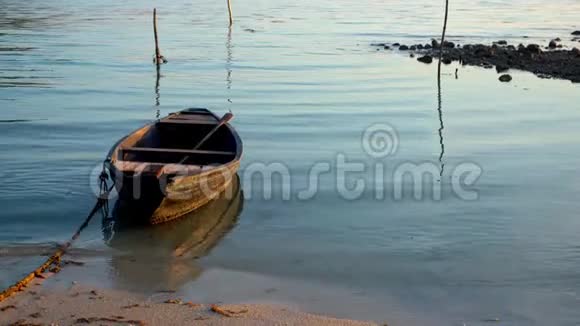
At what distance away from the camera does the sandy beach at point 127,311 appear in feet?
22.5

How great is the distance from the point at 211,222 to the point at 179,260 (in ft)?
4.91

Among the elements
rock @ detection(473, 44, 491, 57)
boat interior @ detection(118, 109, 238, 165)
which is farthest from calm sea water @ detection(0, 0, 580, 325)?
rock @ detection(473, 44, 491, 57)

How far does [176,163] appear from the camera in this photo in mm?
10586

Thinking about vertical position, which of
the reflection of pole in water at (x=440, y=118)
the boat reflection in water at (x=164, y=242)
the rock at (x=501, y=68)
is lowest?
the boat reflection in water at (x=164, y=242)

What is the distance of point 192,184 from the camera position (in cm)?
958

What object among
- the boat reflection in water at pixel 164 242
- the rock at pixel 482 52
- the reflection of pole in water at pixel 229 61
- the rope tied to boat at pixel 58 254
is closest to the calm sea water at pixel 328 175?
the boat reflection in water at pixel 164 242

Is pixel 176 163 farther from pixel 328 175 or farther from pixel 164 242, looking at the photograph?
pixel 328 175

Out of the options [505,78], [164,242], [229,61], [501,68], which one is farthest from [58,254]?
[501,68]

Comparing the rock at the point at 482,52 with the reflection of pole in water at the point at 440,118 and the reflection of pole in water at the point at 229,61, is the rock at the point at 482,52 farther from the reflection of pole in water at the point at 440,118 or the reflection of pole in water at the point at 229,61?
the reflection of pole in water at the point at 229,61

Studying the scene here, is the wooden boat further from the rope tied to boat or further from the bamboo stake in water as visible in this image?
the bamboo stake in water

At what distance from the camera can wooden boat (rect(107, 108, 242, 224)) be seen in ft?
30.3

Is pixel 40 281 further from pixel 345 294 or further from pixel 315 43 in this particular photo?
pixel 315 43

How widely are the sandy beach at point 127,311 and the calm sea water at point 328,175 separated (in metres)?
0.34

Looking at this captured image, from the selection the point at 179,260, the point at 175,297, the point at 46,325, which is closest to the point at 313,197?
the point at 179,260
